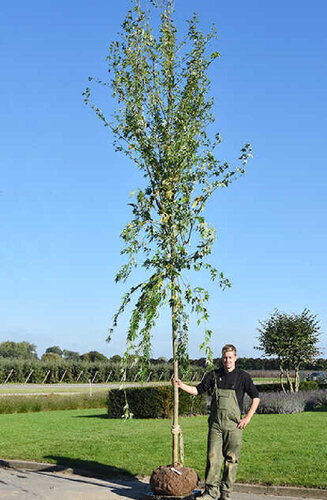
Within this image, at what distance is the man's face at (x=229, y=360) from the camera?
24.4ft

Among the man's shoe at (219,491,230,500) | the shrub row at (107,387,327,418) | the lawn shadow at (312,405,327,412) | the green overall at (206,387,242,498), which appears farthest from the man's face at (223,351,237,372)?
the lawn shadow at (312,405,327,412)

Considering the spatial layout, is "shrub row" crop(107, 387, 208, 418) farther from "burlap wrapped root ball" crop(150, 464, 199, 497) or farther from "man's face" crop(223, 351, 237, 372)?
"man's face" crop(223, 351, 237, 372)

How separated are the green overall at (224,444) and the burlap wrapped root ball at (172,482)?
0.49m

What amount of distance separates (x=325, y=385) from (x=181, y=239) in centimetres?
2842

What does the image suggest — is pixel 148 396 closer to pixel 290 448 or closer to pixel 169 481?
pixel 290 448

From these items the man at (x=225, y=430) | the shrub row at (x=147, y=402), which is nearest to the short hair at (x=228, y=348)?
the man at (x=225, y=430)

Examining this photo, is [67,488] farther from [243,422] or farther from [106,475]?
[243,422]

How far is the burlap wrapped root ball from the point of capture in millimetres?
7633

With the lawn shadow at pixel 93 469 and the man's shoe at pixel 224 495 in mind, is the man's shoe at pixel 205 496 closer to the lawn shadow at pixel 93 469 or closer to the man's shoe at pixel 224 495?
the man's shoe at pixel 224 495

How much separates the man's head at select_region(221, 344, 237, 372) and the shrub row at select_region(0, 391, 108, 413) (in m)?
21.0

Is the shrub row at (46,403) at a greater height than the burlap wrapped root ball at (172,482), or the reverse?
the shrub row at (46,403)

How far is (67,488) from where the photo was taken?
8695 mm

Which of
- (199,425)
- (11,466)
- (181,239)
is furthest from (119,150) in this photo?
(199,425)

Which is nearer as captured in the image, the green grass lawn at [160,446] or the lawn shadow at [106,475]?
the lawn shadow at [106,475]
